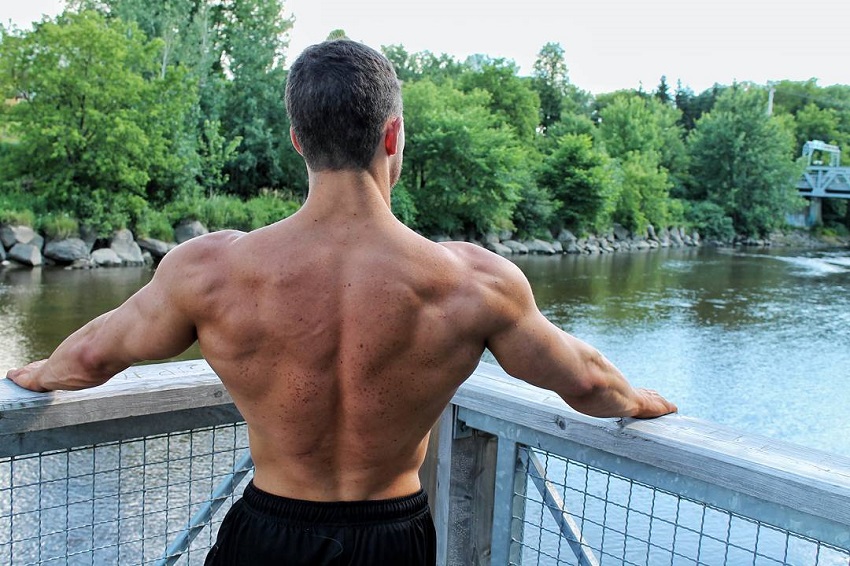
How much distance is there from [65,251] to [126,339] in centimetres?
1910

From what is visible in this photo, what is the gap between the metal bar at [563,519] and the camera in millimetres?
1809

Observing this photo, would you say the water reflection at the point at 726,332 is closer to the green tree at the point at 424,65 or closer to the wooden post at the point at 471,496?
the wooden post at the point at 471,496

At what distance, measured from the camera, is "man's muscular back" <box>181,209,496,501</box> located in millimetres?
1352

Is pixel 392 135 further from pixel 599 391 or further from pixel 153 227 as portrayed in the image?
pixel 153 227

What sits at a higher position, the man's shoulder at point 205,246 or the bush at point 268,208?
the man's shoulder at point 205,246

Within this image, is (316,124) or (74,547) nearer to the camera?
(316,124)

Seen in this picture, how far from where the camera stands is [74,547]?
5.03m

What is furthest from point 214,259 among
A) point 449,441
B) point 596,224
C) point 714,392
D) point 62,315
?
point 596,224

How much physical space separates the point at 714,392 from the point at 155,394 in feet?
31.3

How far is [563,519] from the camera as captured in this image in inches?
71.4

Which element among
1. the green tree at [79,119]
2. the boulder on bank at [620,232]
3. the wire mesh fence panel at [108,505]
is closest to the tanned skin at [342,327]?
the wire mesh fence panel at [108,505]

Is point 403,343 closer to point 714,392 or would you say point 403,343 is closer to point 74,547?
point 74,547

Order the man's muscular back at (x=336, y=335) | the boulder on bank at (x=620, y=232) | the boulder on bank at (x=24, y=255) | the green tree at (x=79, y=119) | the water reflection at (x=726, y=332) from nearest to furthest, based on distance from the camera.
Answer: the man's muscular back at (x=336, y=335), the water reflection at (x=726, y=332), the boulder on bank at (x=24, y=255), the green tree at (x=79, y=119), the boulder on bank at (x=620, y=232)

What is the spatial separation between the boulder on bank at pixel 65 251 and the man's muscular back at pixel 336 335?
19132 millimetres
